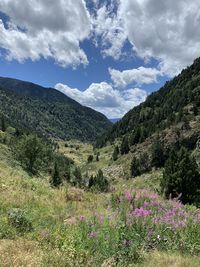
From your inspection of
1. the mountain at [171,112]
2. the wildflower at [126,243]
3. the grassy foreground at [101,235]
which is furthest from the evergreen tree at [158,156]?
the wildflower at [126,243]

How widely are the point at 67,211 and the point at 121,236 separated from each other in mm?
2681

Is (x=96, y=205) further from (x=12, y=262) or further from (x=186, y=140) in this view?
(x=186, y=140)

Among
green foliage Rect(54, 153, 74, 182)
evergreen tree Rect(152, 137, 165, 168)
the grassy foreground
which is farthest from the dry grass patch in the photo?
evergreen tree Rect(152, 137, 165, 168)

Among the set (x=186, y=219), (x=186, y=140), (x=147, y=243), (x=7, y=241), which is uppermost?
(x=186, y=140)

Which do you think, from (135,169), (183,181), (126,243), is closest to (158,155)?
(135,169)

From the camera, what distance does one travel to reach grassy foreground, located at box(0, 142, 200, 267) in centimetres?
581

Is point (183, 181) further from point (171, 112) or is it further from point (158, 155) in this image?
point (171, 112)

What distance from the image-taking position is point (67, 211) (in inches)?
345

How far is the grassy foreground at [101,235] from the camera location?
581 centimetres

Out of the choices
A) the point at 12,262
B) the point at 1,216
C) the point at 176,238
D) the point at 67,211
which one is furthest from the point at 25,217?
the point at 176,238

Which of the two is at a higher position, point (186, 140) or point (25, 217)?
point (186, 140)

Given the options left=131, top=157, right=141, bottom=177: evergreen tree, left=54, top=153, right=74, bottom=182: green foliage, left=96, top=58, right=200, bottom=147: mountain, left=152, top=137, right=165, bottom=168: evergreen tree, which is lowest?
left=54, top=153, right=74, bottom=182: green foliage

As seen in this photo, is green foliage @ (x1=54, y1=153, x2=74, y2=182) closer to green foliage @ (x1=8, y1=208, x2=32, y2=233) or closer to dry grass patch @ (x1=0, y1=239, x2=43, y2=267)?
green foliage @ (x1=8, y1=208, x2=32, y2=233)

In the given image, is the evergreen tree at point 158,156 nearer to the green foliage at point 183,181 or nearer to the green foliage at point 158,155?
the green foliage at point 158,155
